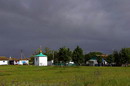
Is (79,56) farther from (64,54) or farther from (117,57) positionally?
(117,57)

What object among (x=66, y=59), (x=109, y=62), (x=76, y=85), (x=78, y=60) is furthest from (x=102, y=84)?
(x=109, y=62)

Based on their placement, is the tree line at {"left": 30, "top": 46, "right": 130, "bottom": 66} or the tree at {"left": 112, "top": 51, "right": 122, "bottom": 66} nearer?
the tree line at {"left": 30, "top": 46, "right": 130, "bottom": 66}

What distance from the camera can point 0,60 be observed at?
81875 millimetres

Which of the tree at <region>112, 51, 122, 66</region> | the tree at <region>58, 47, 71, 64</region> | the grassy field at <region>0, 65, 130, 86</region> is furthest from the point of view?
the tree at <region>112, 51, 122, 66</region>

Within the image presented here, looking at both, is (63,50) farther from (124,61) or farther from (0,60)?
(0,60)

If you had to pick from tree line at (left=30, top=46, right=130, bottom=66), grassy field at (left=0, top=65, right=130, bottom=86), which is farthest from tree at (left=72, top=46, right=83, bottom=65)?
grassy field at (left=0, top=65, right=130, bottom=86)

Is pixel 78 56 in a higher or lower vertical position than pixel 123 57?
higher

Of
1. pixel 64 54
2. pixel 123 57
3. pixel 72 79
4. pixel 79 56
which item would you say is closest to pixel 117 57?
pixel 123 57

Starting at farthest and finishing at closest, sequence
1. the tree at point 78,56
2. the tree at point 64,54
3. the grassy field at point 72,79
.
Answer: the tree at point 78,56
the tree at point 64,54
the grassy field at point 72,79

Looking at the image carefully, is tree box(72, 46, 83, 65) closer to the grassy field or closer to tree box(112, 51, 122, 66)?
tree box(112, 51, 122, 66)

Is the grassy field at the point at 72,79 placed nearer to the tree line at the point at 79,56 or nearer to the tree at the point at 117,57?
the tree line at the point at 79,56

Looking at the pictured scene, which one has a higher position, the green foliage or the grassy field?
the green foliage

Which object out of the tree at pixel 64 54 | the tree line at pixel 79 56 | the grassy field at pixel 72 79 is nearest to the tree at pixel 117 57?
the tree line at pixel 79 56

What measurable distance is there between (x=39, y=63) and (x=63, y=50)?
911 centimetres
